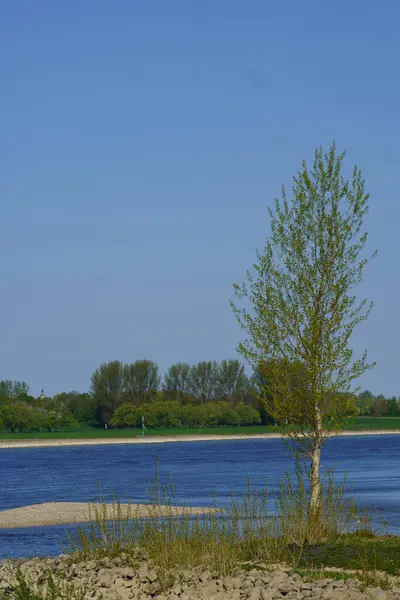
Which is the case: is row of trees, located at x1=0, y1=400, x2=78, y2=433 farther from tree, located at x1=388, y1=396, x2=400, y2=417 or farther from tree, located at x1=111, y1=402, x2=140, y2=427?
tree, located at x1=388, y1=396, x2=400, y2=417

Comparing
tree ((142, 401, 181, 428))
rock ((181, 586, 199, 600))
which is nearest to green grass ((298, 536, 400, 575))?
rock ((181, 586, 199, 600))

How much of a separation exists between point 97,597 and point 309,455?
780 cm

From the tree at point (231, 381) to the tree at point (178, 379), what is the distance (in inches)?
206

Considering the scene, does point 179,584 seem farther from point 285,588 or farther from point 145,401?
point 145,401

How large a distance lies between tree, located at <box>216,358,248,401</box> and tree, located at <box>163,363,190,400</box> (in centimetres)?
524

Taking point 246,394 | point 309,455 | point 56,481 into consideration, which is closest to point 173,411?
point 246,394

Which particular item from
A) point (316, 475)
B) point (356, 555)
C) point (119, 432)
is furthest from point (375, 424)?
point (356, 555)

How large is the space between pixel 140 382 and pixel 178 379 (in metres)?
9.21

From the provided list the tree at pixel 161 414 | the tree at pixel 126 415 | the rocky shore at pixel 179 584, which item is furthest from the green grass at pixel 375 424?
the rocky shore at pixel 179 584

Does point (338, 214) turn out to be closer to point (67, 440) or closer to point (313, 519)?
point (313, 519)

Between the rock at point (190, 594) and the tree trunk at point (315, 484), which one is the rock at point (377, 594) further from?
the tree trunk at point (315, 484)

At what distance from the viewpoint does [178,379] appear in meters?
176

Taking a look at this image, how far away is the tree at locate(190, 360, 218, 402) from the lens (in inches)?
6860

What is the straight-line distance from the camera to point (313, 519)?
18.3m
